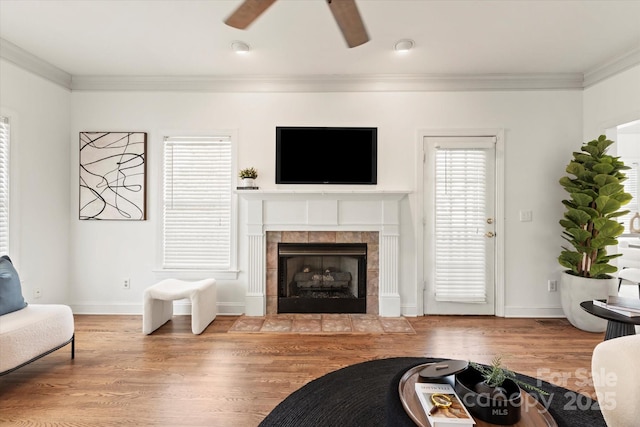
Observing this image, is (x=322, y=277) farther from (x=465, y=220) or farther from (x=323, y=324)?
(x=465, y=220)

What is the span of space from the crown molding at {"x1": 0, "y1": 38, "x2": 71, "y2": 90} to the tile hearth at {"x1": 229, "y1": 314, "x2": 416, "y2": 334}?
10.7 feet

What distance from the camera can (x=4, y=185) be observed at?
122 inches

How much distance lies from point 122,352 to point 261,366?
49.3 inches

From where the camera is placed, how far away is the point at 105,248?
12.5ft

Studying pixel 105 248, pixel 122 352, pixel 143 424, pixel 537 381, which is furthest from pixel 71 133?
pixel 537 381

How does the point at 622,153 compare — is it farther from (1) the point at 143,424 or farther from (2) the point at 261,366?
(1) the point at 143,424

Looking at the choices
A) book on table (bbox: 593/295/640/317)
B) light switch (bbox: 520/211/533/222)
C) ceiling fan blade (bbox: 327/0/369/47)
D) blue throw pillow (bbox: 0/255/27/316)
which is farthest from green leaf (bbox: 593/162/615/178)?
blue throw pillow (bbox: 0/255/27/316)

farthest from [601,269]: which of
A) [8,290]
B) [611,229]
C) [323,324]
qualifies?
[8,290]

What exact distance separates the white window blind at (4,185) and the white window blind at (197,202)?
1356mm

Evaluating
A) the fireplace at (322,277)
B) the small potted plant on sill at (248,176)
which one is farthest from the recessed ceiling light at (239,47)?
the fireplace at (322,277)

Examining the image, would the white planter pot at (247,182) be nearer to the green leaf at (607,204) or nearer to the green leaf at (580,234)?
the green leaf at (580,234)

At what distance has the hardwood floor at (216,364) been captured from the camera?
2.01m

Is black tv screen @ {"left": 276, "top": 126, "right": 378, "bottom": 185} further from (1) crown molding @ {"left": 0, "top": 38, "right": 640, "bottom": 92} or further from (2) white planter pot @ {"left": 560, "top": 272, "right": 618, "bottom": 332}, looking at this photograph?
(2) white planter pot @ {"left": 560, "top": 272, "right": 618, "bottom": 332}

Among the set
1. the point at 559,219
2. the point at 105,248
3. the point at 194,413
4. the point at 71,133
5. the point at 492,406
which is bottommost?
the point at 194,413
